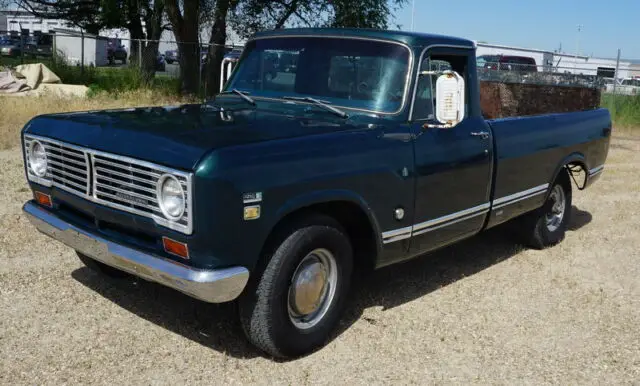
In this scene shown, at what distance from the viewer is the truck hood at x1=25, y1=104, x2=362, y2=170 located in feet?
11.2

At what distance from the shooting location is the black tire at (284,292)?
3.67m

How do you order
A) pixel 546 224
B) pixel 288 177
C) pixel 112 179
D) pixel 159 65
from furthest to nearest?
pixel 159 65 → pixel 546 224 → pixel 112 179 → pixel 288 177

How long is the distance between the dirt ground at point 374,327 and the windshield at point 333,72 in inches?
57.8

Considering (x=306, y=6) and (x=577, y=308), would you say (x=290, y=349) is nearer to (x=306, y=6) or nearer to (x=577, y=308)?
(x=577, y=308)

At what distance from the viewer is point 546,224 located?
21.6ft

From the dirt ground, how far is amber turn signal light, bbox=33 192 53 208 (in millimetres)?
698

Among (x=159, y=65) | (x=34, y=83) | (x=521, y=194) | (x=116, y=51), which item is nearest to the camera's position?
(x=521, y=194)

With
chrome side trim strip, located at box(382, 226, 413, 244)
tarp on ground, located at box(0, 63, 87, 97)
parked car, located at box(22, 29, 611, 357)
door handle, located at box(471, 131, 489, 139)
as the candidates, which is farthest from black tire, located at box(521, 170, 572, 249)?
tarp on ground, located at box(0, 63, 87, 97)

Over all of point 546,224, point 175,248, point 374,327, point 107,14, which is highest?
point 107,14

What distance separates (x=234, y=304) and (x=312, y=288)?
85 cm

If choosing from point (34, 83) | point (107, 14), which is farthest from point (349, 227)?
point (107, 14)

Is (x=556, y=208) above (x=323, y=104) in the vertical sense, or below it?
below

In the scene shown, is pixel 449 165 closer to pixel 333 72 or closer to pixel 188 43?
pixel 333 72

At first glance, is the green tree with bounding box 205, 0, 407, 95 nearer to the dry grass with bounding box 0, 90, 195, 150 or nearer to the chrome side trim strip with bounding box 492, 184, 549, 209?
the dry grass with bounding box 0, 90, 195, 150
